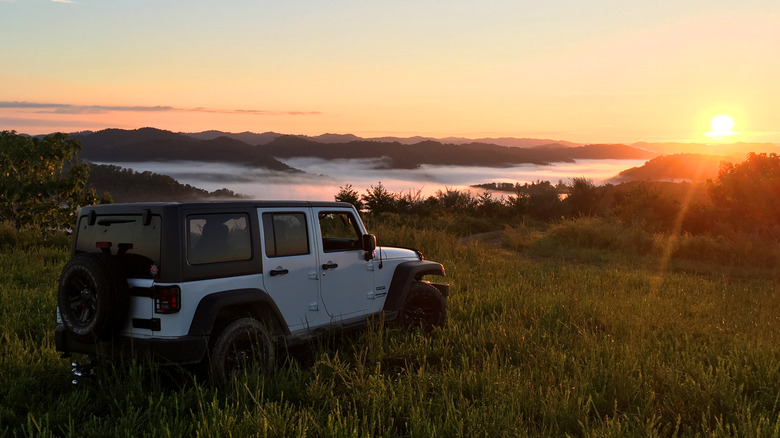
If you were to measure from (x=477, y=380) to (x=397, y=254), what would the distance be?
2541 mm

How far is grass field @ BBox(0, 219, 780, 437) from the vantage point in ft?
15.4

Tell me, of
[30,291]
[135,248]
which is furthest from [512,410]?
[30,291]

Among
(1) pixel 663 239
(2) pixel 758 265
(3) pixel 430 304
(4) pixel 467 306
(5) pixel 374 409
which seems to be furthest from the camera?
(1) pixel 663 239

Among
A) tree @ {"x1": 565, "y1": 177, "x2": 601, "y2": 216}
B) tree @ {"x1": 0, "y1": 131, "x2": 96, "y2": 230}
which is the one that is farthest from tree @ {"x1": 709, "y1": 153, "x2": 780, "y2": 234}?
tree @ {"x1": 0, "y1": 131, "x2": 96, "y2": 230}

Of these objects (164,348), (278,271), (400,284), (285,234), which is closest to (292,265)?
(278,271)

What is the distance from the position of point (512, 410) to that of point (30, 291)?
8.52m

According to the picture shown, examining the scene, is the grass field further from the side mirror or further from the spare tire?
the side mirror

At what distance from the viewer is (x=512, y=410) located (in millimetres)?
4824

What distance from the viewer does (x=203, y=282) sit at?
212 inches

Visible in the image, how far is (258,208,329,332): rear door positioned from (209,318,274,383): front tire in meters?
0.38

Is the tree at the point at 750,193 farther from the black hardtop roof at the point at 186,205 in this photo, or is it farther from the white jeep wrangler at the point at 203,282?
the black hardtop roof at the point at 186,205

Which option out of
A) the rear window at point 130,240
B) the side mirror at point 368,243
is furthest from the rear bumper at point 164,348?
the side mirror at point 368,243

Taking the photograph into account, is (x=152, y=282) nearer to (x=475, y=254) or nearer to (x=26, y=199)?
(x=475, y=254)

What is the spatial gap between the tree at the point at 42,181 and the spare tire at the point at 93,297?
61.9 ft
